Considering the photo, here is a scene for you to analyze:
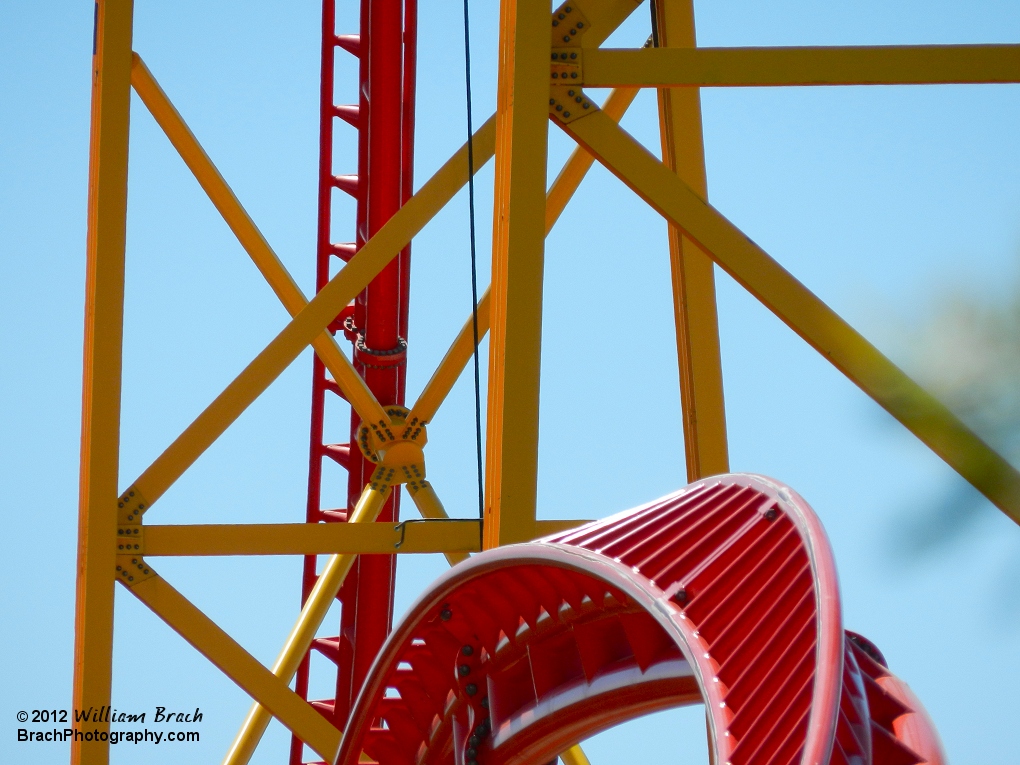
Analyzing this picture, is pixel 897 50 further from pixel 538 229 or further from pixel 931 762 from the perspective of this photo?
pixel 931 762

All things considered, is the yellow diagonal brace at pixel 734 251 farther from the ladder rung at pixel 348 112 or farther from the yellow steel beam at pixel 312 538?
the ladder rung at pixel 348 112

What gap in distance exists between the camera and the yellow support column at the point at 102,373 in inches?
294

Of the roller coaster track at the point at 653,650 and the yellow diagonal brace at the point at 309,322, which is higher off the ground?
the yellow diagonal brace at the point at 309,322

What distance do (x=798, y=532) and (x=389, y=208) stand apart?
7750 mm

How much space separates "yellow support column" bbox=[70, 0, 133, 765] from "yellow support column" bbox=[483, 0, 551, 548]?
3.00m

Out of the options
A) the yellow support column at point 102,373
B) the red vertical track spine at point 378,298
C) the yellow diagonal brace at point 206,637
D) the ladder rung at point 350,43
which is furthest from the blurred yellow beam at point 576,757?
the ladder rung at point 350,43

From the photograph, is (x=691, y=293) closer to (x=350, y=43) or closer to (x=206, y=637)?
(x=206, y=637)

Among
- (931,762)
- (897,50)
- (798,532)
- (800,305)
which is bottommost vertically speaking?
(931,762)

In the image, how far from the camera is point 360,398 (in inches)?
391

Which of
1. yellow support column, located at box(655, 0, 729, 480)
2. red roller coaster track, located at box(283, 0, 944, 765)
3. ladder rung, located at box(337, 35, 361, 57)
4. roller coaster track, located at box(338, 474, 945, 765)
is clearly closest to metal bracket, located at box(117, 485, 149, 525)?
roller coaster track, located at box(338, 474, 945, 765)

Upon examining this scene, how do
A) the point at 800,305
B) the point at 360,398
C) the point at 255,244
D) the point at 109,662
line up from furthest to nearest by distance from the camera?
1. the point at 360,398
2. the point at 255,244
3. the point at 109,662
4. the point at 800,305

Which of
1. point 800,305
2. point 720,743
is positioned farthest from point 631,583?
point 800,305

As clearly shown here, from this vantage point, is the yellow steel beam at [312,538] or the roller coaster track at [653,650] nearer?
the roller coaster track at [653,650]

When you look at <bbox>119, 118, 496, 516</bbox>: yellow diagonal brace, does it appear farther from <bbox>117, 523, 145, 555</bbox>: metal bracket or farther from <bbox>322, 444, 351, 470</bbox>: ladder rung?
<bbox>322, 444, 351, 470</bbox>: ladder rung
